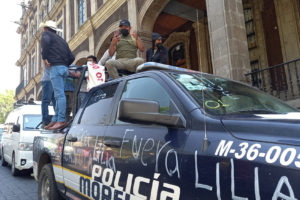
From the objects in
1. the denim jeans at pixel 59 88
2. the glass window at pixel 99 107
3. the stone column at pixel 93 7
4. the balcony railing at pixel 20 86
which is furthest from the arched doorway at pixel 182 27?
the balcony railing at pixel 20 86

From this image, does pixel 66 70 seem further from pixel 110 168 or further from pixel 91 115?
pixel 110 168

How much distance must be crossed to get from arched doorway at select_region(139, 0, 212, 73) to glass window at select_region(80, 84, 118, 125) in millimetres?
8362

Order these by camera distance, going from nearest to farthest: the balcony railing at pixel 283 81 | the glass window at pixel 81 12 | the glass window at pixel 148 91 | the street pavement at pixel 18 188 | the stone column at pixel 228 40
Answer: the glass window at pixel 148 91 < the street pavement at pixel 18 188 < the balcony railing at pixel 283 81 < the stone column at pixel 228 40 < the glass window at pixel 81 12

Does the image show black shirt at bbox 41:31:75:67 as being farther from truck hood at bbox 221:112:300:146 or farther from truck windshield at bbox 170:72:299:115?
truck hood at bbox 221:112:300:146

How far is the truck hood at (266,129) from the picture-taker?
4.30 feet

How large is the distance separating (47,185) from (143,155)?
95.0 inches

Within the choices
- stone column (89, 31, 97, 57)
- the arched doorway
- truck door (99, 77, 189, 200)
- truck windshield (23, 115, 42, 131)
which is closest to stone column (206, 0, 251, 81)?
the arched doorway

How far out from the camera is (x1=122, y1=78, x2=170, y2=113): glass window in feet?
7.08

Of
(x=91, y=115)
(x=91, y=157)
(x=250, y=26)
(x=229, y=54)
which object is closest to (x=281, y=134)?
(x=91, y=157)

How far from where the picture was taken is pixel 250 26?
39.5 feet

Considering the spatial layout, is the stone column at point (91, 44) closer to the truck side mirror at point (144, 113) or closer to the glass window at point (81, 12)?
the glass window at point (81, 12)

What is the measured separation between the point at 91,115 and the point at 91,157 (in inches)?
23.8

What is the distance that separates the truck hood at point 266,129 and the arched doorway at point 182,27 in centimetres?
976

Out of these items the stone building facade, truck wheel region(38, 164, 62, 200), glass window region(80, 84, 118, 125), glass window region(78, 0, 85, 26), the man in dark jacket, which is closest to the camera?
glass window region(80, 84, 118, 125)
